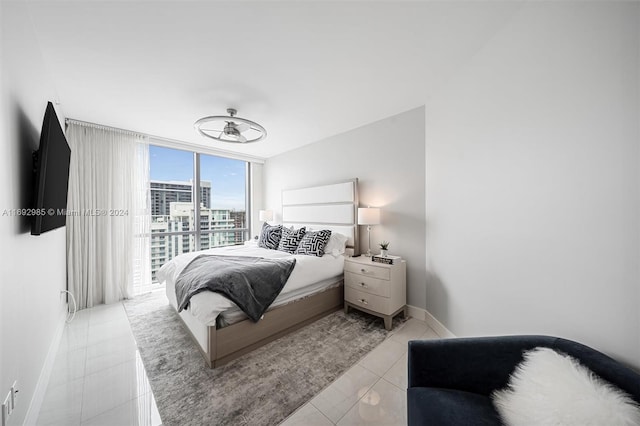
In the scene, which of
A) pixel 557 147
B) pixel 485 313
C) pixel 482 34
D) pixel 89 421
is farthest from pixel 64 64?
pixel 485 313

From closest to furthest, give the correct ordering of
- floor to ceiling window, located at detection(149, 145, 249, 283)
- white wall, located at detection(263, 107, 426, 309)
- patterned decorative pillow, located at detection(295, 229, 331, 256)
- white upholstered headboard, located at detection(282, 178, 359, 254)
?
white wall, located at detection(263, 107, 426, 309) → patterned decorative pillow, located at detection(295, 229, 331, 256) → white upholstered headboard, located at detection(282, 178, 359, 254) → floor to ceiling window, located at detection(149, 145, 249, 283)

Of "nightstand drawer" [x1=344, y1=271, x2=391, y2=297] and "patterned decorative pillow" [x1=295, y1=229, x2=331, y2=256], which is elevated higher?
"patterned decorative pillow" [x1=295, y1=229, x2=331, y2=256]

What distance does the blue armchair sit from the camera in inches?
36.9

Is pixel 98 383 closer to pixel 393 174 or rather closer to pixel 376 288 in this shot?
pixel 376 288

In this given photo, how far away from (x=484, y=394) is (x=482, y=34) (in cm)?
231

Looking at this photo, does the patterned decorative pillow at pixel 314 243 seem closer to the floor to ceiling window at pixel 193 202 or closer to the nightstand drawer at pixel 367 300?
the nightstand drawer at pixel 367 300

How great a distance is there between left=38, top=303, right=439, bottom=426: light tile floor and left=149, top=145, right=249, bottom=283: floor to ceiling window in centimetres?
192

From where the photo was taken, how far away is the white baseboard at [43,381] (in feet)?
4.59

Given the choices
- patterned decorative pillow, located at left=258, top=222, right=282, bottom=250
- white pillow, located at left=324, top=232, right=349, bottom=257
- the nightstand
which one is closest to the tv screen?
patterned decorative pillow, located at left=258, top=222, right=282, bottom=250

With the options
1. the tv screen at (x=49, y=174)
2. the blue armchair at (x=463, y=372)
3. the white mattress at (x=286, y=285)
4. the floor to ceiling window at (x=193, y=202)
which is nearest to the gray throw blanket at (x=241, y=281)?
the white mattress at (x=286, y=285)

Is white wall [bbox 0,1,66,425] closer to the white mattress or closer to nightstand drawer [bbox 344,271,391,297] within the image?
the white mattress

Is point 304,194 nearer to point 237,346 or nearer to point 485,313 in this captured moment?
point 237,346

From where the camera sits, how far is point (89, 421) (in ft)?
4.65

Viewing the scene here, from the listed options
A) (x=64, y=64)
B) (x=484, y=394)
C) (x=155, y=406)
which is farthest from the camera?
(x=64, y=64)
